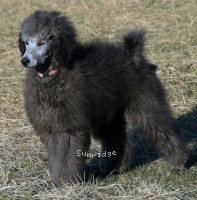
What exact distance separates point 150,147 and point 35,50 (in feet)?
7.25

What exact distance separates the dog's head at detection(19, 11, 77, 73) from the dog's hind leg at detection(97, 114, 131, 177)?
3.91ft

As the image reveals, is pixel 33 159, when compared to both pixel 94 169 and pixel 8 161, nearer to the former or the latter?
pixel 8 161

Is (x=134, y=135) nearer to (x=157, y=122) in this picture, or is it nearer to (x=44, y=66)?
(x=157, y=122)

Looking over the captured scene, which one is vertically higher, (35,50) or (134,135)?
(35,50)

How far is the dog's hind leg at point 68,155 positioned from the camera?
4973 mm

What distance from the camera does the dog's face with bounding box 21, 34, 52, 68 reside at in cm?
478

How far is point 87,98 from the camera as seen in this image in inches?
199

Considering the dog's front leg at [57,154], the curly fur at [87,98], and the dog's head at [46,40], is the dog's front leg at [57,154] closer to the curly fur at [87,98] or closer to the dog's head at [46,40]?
the curly fur at [87,98]

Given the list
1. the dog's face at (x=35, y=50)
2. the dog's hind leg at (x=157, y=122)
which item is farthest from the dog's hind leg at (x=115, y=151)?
the dog's face at (x=35, y=50)

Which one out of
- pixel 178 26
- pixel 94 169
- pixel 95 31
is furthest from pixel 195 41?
pixel 94 169

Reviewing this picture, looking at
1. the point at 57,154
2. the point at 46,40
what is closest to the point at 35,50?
the point at 46,40

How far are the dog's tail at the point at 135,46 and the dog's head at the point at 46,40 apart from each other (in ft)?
2.48

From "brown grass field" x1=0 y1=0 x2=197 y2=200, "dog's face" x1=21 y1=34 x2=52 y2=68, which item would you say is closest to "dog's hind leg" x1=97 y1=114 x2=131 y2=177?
"brown grass field" x1=0 y1=0 x2=197 y2=200

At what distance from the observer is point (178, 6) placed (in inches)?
478
